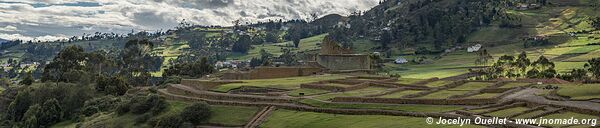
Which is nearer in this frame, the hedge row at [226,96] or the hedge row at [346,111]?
the hedge row at [346,111]

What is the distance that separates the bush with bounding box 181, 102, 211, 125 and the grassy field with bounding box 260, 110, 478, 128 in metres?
4.87

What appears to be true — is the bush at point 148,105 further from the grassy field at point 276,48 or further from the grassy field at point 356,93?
the grassy field at point 276,48

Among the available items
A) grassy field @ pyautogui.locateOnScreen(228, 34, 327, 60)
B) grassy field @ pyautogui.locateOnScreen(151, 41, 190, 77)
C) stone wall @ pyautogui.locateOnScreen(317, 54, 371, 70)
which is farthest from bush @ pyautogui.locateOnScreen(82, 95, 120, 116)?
grassy field @ pyautogui.locateOnScreen(151, 41, 190, 77)

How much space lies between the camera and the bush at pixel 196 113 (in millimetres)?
39344

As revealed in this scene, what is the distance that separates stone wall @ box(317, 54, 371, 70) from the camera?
67688 mm

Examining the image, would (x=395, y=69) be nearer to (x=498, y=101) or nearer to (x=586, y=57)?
(x=586, y=57)

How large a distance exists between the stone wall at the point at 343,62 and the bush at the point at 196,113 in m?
29.3

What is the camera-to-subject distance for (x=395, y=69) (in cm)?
10338

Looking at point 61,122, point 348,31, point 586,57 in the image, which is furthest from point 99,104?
point 348,31

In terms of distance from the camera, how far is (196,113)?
39.5 m

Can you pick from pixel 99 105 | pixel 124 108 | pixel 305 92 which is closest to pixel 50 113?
pixel 99 105

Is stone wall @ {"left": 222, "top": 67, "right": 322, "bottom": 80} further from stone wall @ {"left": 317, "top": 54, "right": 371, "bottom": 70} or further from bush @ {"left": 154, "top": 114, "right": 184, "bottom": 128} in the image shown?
bush @ {"left": 154, "top": 114, "right": 184, "bottom": 128}

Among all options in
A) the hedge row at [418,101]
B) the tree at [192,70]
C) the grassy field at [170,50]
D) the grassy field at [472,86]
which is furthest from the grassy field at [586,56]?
the grassy field at [170,50]

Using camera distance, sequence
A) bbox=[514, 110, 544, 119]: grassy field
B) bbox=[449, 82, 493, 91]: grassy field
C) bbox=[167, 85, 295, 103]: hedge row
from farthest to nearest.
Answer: bbox=[449, 82, 493, 91]: grassy field < bbox=[167, 85, 295, 103]: hedge row < bbox=[514, 110, 544, 119]: grassy field
